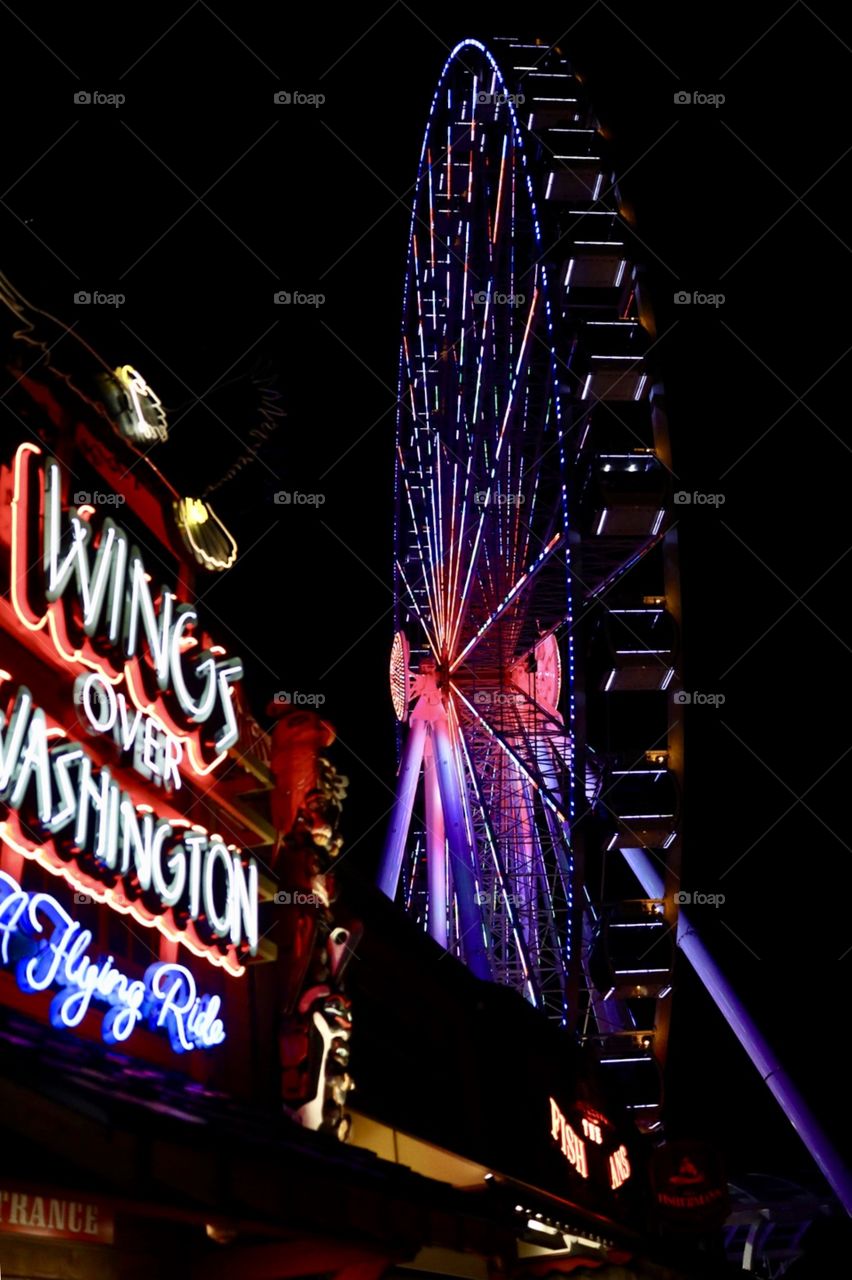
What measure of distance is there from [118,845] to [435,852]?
1371 cm

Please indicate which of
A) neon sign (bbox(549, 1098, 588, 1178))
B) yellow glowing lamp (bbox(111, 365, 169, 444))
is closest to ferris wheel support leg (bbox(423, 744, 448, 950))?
neon sign (bbox(549, 1098, 588, 1178))

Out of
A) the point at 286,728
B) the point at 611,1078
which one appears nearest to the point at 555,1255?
the point at 611,1078

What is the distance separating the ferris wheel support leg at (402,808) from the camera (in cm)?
2139

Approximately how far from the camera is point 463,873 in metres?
21.7

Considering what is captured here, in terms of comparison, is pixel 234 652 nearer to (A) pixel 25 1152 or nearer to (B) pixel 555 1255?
(A) pixel 25 1152

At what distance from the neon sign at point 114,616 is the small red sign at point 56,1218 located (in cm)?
330

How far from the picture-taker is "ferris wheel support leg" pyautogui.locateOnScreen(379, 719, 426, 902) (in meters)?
21.4

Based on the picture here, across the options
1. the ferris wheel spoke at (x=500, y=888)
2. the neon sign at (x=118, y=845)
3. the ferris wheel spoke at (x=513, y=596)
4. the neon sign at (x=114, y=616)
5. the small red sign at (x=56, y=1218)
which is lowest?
the small red sign at (x=56, y=1218)

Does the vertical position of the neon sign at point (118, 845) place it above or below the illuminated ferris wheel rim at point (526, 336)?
below

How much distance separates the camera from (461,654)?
80.7 ft

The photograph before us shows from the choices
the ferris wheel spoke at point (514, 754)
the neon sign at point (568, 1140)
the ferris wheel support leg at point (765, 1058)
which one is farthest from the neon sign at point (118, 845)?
the ferris wheel support leg at point (765, 1058)

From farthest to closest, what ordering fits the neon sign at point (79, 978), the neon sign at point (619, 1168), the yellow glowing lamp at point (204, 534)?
the neon sign at point (619, 1168) < the yellow glowing lamp at point (204, 534) < the neon sign at point (79, 978)

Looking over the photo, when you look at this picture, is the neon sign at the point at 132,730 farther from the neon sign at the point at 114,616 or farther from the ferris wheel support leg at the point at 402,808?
the ferris wheel support leg at the point at 402,808

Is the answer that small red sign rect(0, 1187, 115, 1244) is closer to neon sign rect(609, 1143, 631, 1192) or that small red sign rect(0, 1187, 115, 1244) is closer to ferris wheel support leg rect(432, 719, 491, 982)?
neon sign rect(609, 1143, 631, 1192)
